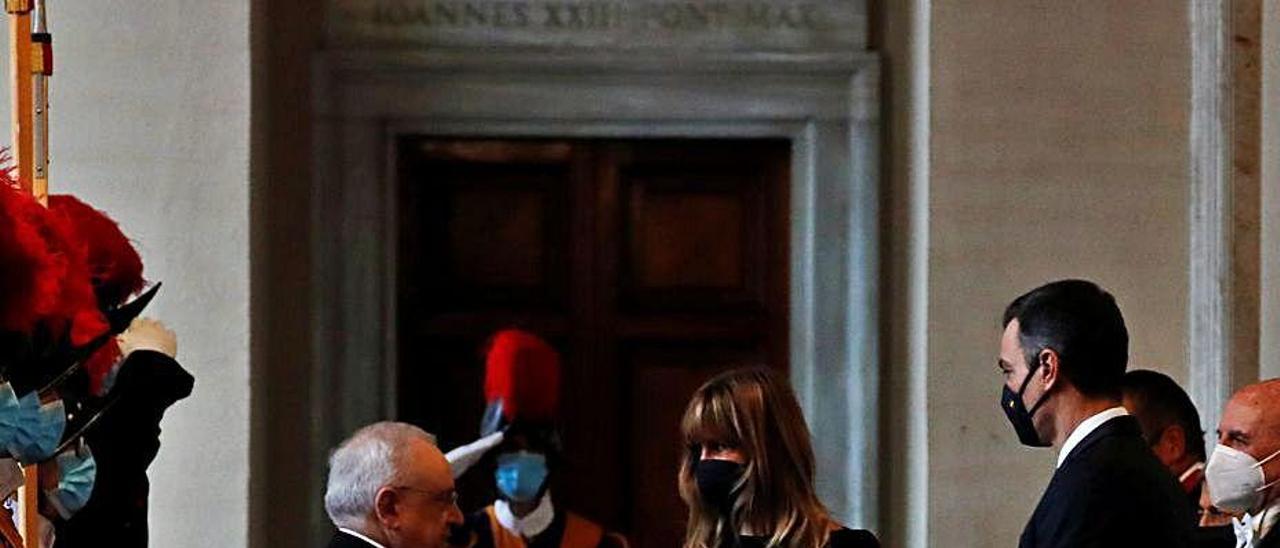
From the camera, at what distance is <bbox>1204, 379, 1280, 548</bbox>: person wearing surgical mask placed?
194 inches

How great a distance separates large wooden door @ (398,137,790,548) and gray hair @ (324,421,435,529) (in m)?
3.20

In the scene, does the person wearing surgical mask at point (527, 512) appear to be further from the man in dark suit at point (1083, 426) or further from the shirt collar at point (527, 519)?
the man in dark suit at point (1083, 426)

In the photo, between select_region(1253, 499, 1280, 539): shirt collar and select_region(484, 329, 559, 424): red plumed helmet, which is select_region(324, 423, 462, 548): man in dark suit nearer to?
select_region(1253, 499, 1280, 539): shirt collar

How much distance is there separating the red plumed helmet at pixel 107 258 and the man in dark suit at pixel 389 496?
1.97 ft

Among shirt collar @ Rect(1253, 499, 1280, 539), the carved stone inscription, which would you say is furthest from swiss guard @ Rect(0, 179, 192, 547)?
the carved stone inscription

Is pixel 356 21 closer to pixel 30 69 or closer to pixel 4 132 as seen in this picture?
pixel 4 132

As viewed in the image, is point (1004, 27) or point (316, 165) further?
point (316, 165)

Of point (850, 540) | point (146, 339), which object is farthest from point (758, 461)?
point (146, 339)

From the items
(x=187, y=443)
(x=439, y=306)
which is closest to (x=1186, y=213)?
(x=439, y=306)

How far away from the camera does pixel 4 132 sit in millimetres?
6730

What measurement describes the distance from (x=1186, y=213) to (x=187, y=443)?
2890mm

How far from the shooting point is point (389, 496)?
4.43 meters

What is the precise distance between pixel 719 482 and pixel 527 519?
2.15 m

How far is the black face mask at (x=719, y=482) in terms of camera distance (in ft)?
14.3
